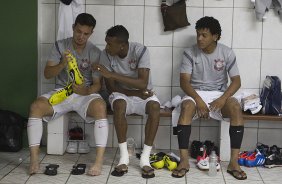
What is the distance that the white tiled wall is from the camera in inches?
173

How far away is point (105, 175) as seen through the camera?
3.72 m

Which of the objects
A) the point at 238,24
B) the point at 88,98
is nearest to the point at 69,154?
the point at 88,98

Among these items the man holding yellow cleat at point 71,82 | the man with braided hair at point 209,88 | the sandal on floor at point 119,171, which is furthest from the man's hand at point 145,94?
the sandal on floor at point 119,171

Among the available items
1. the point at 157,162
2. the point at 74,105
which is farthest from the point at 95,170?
the point at 74,105

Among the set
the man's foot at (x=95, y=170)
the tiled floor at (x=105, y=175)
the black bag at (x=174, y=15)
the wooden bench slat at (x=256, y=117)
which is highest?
the black bag at (x=174, y=15)

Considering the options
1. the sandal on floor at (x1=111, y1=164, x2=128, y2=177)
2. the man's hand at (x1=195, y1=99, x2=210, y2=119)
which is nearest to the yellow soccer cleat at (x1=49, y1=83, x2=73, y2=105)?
the sandal on floor at (x1=111, y1=164, x2=128, y2=177)

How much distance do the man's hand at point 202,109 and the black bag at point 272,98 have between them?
59 cm

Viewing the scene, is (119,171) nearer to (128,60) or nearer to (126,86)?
(126,86)

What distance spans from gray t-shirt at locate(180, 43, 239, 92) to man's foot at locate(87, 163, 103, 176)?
110 centimetres

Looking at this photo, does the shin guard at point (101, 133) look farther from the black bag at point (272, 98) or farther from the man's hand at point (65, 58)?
Result: the black bag at point (272, 98)

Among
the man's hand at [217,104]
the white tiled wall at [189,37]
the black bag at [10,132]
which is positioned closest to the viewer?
the man's hand at [217,104]

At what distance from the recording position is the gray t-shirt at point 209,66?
162 inches

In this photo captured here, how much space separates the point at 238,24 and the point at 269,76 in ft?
1.86

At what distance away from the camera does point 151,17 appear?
4.44 metres
